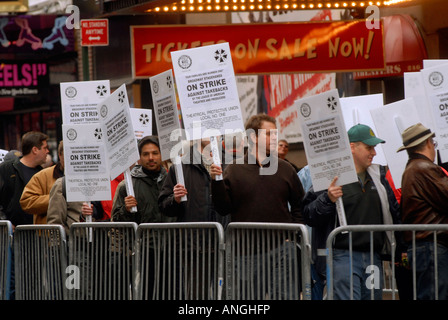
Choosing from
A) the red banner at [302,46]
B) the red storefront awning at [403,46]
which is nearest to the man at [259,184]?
the red banner at [302,46]

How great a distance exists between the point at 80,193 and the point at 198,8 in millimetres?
4353

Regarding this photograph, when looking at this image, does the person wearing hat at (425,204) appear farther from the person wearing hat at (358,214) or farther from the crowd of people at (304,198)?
the person wearing hat at (358,214)

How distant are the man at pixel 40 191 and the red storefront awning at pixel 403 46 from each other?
6243mm

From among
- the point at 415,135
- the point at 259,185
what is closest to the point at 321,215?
the point at 259,185

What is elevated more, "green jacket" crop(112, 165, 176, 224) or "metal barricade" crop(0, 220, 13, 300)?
"green jacket" crop(112, 165, 176, 224)

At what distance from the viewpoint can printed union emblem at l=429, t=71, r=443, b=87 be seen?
8.13 m

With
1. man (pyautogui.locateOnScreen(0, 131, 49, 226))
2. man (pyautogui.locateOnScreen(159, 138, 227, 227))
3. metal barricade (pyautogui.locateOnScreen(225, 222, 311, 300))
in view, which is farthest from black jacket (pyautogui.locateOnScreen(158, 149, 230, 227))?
man (pyautogui.locateOnScreen(0, 131, 49, 226))

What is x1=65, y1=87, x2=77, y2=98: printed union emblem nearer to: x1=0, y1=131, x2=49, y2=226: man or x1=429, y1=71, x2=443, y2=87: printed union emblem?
x1=0, y1=131, x2=49, y2=226: man

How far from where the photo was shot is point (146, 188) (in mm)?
9219

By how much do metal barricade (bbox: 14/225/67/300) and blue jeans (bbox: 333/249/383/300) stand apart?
266 centimetres

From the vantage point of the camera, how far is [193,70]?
8656mm

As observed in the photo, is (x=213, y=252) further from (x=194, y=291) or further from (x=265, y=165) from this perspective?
(x=265, y=165)

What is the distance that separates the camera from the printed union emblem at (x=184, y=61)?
8648 mm
